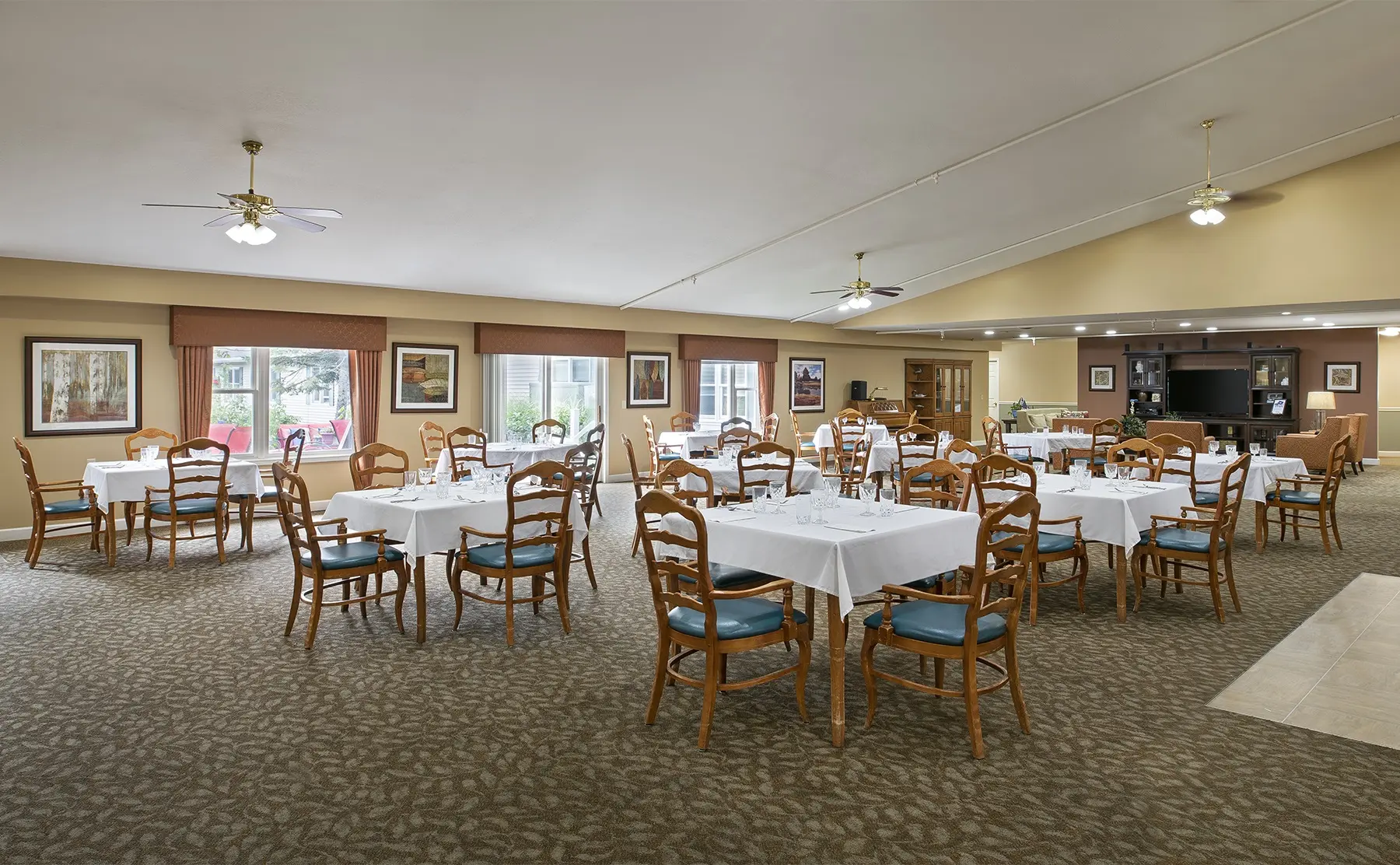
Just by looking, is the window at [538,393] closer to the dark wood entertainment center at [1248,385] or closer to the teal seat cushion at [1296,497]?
the teal seat cushion at [1296,497]

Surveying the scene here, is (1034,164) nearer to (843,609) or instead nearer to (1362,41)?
(1362,41)

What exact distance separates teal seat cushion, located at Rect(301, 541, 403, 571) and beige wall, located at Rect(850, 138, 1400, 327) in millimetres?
10279

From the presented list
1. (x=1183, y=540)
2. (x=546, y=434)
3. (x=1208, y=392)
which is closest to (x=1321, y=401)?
(x=1208, y=392)

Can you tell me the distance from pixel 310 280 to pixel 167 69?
510cm

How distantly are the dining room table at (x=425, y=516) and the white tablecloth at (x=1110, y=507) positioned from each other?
126 inches

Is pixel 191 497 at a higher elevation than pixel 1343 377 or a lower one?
lower

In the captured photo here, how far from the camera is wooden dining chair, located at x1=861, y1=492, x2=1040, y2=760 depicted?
3.40 meters

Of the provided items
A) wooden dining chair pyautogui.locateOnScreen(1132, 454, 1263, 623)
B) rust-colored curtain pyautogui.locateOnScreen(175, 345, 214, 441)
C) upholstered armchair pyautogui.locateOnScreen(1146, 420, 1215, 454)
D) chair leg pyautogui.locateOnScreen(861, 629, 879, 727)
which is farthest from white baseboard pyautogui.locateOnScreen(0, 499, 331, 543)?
upholstered armchair pyautogui.locateOnScreen(1146, 420, 1215, 454)

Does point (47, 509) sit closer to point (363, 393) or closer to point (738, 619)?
point (363, 393)

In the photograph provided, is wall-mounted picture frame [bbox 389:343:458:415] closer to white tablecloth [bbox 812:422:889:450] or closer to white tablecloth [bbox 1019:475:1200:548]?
white tablecloth [bbox 812:422:889:450]

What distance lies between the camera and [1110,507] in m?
5.39

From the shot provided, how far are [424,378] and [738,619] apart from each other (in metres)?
8.34

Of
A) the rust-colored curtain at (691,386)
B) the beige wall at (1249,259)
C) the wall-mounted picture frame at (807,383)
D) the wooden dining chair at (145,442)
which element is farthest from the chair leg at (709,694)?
the wall-mounted picture frame at (807,383)

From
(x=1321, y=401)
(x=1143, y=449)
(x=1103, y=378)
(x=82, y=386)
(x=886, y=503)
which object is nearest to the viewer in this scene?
(x=886, y=503)
